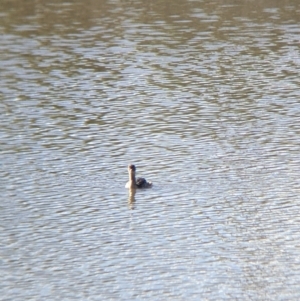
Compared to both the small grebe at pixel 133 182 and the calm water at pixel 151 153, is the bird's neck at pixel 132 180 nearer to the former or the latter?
the small grebe at pixel 133 182

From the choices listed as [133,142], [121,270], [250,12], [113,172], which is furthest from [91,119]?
[250,12]

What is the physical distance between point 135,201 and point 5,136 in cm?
374

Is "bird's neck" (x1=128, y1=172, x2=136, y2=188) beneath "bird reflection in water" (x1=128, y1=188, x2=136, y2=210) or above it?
above

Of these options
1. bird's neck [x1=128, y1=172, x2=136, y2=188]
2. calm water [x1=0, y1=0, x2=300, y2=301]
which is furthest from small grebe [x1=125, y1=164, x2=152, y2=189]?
calm water [x1=0, y1=0, x2=300, y2=301]

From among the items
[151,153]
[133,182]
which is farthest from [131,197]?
[151,153]

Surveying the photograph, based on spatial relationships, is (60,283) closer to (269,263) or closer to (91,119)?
(269,263)

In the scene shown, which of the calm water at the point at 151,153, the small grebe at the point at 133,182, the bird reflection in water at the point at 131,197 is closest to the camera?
the calm water at the point at 151,153

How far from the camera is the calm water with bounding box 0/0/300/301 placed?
43.7ft

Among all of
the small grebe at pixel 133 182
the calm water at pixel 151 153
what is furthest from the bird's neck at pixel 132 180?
the calm water at pixel 151 153

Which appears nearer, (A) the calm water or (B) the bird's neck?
(A) the calm water

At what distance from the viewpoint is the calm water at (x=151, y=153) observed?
43.7 ft

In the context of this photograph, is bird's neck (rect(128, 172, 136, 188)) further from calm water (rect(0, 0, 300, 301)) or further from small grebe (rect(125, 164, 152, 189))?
calm water (rect(0, 0, 300, 301))

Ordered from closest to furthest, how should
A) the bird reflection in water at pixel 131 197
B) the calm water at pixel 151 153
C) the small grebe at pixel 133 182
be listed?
the calm water at pixel 151 153
the bird reflection in water at pixel 131 197
the small grebe at pixel 133 182

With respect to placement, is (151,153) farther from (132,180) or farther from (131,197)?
(131,197)
